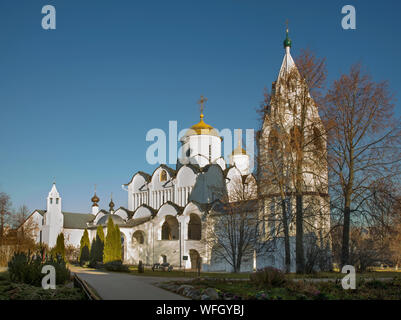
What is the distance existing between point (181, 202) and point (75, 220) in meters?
22.0

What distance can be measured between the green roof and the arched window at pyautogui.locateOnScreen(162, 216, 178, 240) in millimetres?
17515

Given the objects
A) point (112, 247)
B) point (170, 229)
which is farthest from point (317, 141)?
point (170, 229)

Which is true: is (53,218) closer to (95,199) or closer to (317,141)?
(95,199)

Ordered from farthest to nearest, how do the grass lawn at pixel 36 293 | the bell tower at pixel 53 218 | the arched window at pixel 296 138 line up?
the bell tower at pixel 53 218 → the arched window at pixel 296 138 → the grass lawn at pixel 36 293

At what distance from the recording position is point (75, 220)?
52.3 m

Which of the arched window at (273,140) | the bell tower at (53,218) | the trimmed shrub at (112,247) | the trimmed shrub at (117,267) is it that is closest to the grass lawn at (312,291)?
the arched window at (273,140)

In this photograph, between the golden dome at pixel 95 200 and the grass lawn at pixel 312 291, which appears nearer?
the grass lawn at pixel 312 291

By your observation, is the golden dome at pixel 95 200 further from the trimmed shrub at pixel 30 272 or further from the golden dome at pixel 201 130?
the trimmed shrub at pixel 30 272

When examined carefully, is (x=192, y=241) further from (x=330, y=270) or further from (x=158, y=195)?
(x=330, y=270)

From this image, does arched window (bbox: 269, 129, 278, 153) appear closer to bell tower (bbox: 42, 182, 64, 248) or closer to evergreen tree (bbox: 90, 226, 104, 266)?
evergreen tree (bbox: 90, 226, 104, 266)

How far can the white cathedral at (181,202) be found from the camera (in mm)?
33156

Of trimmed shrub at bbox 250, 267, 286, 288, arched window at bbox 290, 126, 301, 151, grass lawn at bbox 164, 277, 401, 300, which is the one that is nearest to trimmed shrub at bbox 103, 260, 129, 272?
grass lawn at bbox 164, 277, 401, 300

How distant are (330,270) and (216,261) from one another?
42.0 ft
